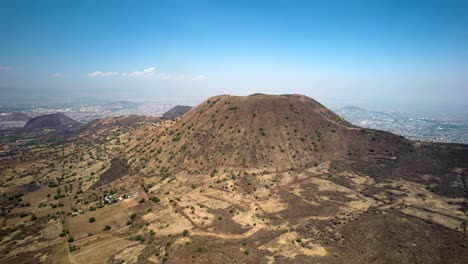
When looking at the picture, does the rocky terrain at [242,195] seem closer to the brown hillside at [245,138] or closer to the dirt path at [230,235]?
the dirt path at [230,235]

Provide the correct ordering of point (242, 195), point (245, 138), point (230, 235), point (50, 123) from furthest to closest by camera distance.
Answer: point (50, 123)
point (245, 138)
point (242, 195)
point (230, 235)

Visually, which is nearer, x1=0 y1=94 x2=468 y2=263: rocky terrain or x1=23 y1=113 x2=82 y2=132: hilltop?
x1=0 y1=94 x2=468 y2=263: rocky terrain

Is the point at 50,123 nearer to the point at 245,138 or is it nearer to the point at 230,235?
the point at 245,138

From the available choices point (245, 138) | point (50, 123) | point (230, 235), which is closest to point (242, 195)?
point (230, 235)

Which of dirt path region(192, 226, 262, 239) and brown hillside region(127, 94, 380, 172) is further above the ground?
brown hillside region(127, 94, 380, 172)

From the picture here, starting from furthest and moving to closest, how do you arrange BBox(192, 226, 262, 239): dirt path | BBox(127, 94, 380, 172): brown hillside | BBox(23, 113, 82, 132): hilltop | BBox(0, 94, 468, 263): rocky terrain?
BBox(23, 113, 82, 132): hilltop → BBox(127, 94, 380, 172): brown hillside → BBox(192, 226, 262, 239): dirt path → BBox(0, 94, 468, 263): rocky terrain

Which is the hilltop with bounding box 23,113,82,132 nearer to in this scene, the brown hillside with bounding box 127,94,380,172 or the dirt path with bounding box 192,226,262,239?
the brown hillside with bounding box 127,94,380,172

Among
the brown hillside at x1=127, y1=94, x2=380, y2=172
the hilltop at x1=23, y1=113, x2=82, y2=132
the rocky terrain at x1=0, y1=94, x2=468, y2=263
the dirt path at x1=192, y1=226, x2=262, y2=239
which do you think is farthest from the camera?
the hilltop at x1=23, y1=113, x2=82, y2=132

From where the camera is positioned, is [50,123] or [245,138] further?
[50,123]

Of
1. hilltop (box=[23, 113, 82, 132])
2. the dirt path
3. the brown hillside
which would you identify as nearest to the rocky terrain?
the dirt path

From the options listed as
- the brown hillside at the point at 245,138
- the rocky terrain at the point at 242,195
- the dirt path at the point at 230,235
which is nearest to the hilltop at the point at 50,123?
the rocky terrain at the point at 242,195
